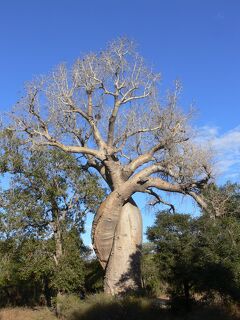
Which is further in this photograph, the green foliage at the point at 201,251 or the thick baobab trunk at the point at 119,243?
the thick baobab trunk at the point at 119,243

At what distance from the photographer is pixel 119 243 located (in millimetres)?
18641

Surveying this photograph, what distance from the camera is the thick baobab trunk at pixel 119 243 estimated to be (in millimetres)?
18188

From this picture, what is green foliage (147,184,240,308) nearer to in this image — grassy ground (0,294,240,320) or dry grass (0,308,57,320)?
grassy ground (0,294,240,320)

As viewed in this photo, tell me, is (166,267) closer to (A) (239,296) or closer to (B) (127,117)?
(A) (239,296)

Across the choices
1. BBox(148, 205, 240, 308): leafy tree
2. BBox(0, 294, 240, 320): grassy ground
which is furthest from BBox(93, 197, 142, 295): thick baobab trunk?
BBox(148, 205, 240, 308): leafy tree

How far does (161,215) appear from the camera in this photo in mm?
17797

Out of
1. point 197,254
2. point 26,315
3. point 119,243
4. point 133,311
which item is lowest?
point 133,311

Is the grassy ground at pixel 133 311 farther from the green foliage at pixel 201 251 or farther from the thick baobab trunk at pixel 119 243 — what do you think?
the thick baobab trunk at pixel 119 243

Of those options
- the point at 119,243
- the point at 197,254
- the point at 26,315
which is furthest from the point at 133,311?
the point at 26,315

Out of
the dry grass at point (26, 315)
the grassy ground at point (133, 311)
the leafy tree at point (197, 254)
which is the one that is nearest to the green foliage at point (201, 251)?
the leafy tree at point (197, 254)

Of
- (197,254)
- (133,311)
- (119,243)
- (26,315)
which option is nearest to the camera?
(133,311)

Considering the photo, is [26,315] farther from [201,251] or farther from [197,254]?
[201,251]

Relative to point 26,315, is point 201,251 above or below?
above

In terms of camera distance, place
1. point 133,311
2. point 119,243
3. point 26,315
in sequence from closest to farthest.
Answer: point 133,311, point 119,243, point 26,315
